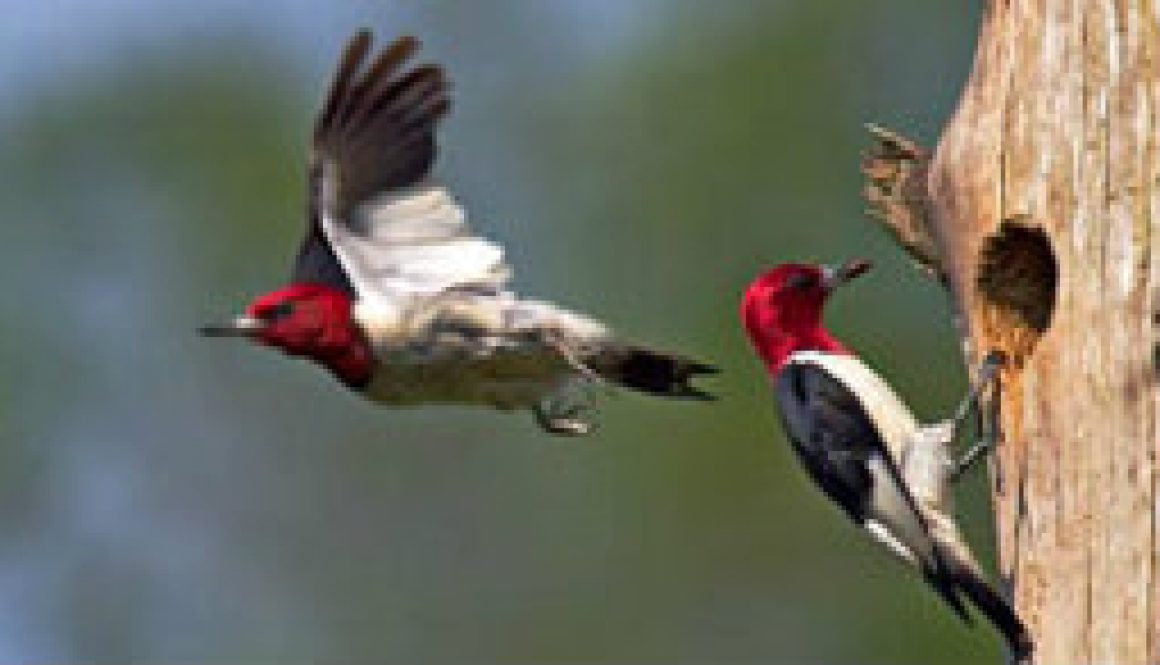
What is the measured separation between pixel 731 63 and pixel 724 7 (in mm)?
649

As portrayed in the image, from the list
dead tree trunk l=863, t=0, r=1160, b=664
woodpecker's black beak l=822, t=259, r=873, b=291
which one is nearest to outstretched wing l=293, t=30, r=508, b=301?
woodpecker's black beak l=822, t=259, r=873, b=291

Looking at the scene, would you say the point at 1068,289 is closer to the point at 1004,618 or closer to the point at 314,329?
the point at 1004,618

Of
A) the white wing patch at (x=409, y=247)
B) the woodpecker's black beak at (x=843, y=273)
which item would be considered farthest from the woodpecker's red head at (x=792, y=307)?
the white wing patch at (x=409, y=247)

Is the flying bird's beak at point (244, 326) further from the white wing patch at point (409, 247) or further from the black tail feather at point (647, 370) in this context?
the black tail feather at point (647, 370)

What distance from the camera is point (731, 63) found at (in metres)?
18.1

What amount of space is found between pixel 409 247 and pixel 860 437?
3.71 ft

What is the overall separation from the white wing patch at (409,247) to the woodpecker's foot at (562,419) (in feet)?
1.06

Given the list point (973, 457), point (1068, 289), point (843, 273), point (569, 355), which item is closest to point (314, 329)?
point (569, 355)

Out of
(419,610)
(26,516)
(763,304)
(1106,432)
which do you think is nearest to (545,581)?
(419,610)

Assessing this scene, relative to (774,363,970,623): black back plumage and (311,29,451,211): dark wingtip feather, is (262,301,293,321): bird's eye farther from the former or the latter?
(774,363,970,623): black back plumage

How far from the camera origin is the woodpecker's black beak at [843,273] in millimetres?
9617

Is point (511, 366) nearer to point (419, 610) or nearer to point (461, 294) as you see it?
point (461, 294)

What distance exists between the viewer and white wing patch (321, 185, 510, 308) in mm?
9359

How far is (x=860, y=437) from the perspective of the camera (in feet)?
30.7
